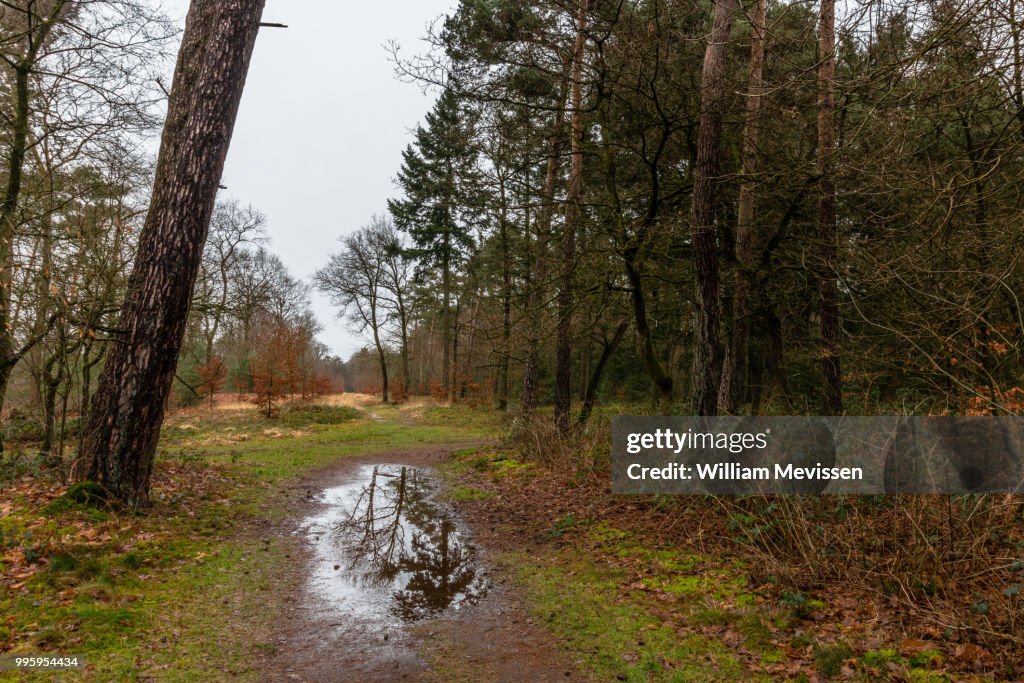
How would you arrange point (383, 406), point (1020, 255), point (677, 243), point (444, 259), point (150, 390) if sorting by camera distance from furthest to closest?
point (383, 406) → point (444, 259) → point (677, 243) → point (150, 390) → point (1020, 255)

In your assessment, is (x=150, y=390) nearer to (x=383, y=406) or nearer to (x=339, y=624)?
(x=339, y=624)

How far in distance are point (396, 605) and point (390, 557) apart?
1345mm

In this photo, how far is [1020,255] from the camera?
4492mm

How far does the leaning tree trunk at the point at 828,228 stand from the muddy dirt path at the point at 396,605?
6.33 metres

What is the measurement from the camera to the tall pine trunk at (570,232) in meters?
8.97

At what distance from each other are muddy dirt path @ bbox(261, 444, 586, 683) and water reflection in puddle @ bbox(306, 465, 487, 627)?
0.04 feet

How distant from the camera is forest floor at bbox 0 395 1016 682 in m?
3.86

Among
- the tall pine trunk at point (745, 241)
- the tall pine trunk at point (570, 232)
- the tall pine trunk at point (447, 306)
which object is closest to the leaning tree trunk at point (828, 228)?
the tall pine trunk at point (745, 241)

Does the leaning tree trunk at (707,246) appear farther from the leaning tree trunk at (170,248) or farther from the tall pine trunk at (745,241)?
the leaning tree trunk at (170,248)

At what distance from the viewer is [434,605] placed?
17.0ft

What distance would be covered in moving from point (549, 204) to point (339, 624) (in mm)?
6500

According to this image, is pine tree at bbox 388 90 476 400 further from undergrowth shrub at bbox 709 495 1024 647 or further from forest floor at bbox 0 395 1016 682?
undergrowth shrub at bbox 709 495 1024 647

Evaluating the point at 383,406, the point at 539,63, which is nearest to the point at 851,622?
the point at 539,63
